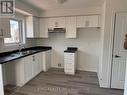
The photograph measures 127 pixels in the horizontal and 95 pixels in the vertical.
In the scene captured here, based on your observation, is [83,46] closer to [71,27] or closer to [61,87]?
[71,27]

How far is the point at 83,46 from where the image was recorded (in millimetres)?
4289

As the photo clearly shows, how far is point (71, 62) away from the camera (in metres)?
3.86

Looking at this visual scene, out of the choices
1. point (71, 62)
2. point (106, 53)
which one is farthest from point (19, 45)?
point (106, 53)

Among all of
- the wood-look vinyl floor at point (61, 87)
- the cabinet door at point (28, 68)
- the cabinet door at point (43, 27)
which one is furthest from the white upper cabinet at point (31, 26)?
the wood-look vinyl floor at point (61, 87)

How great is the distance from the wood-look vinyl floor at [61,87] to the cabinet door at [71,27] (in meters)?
1.69

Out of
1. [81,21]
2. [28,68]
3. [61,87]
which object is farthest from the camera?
[81,21]

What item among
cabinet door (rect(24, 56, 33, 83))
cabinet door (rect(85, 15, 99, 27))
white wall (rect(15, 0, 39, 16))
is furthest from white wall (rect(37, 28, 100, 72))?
cabinet door (rect(24, 56, 33, 83))

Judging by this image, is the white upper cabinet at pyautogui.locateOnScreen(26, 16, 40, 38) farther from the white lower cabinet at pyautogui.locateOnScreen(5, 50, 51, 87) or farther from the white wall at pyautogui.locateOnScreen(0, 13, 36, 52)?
the white lower cabinet at pyautogui.locateOnScreen(5, 50, 51, 87)

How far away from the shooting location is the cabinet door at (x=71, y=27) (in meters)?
4.00

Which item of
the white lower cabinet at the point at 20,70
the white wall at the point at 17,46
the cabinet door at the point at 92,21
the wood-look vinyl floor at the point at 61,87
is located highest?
the cabinet door at the point at 92,21

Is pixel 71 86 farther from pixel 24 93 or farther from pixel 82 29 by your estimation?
pixel 82 29

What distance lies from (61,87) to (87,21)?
2.55m

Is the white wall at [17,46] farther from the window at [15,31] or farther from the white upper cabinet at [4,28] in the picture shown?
the white upper cabinet at [4,28]

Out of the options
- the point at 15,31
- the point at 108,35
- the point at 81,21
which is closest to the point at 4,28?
the point at 15,31
